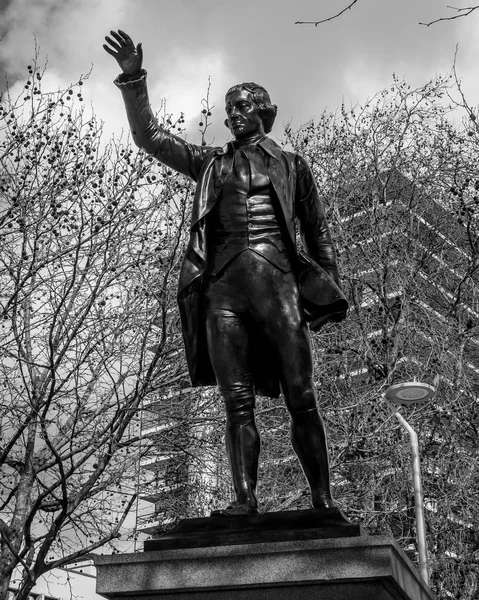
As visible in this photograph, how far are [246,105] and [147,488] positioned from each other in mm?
8444

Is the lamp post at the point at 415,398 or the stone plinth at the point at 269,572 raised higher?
the lamp post at the point at 415,398

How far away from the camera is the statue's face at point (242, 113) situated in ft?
18.9

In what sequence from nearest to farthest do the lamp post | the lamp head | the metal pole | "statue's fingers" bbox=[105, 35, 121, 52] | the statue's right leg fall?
1. the statue's right leg
2. "statue's fingers" bbox=[105, 35, 121, 52]
3. the metal pole
4. the lamp post
5. the lamp head

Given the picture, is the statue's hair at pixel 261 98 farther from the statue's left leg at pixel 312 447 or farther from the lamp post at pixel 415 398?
the lamp post at pixel 415 398

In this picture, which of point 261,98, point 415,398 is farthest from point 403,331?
point 261,98

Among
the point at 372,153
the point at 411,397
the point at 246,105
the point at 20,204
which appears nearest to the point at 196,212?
the point at 246,105

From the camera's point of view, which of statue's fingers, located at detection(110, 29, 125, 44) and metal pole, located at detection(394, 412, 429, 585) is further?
metal pole, located at detection(394, 412, 429, 585)

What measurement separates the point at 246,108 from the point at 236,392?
1785 millimetres

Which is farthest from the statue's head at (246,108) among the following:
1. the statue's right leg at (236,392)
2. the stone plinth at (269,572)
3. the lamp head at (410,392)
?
the lamp head at (410,392)

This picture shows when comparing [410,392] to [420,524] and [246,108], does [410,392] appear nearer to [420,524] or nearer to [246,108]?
[420,524]

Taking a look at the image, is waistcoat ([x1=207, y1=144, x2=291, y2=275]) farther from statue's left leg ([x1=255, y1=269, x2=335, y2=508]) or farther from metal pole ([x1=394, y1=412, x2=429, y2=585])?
metal pole ([x1=394, y1=412, x2=429, y2=585])

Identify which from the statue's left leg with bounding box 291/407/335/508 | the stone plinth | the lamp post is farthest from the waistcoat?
the lamp post

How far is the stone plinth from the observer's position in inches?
169

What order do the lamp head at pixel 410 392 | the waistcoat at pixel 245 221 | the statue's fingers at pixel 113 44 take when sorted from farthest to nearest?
the lamp head at pixel 410 392 → the statue's fingers at pixel 113 44 → the waistcoat at pixel 245 221
